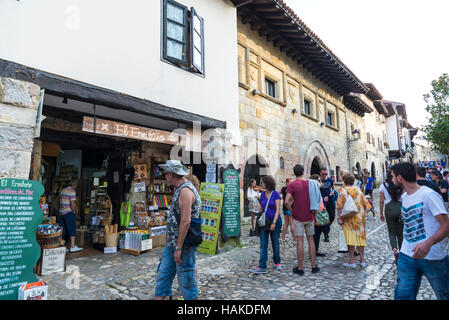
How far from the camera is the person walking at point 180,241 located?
2.68m

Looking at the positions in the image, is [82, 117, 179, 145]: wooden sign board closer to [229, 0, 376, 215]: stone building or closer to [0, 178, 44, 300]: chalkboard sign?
[0, 178, 44, 300]: chalkboard sign

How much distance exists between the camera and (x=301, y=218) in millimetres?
4121

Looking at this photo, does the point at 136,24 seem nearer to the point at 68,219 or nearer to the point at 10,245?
the point at 10,245

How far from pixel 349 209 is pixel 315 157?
300 inches

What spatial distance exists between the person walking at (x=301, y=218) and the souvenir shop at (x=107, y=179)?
2490 mm

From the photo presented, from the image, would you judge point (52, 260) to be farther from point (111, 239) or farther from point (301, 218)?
point (301, 218)

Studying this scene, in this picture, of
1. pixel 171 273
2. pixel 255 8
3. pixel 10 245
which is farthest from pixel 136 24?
pixel 255 8

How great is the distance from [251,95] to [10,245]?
22.3 ft

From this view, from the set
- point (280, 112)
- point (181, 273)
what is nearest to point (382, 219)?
point (181, 273)

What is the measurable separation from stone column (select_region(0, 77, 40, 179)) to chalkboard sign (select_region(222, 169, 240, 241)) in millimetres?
3623

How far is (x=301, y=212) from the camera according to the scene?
13.6 feet

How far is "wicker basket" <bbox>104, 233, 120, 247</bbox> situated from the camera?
5.82m

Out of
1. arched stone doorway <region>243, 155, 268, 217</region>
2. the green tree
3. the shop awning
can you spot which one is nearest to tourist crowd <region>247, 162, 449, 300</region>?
arched stone doorway <region>243, 155, 268, 217</region>

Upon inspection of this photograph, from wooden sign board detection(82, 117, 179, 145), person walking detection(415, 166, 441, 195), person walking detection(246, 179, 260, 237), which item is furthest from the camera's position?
person walking detection(246, 179, 260, 237)
